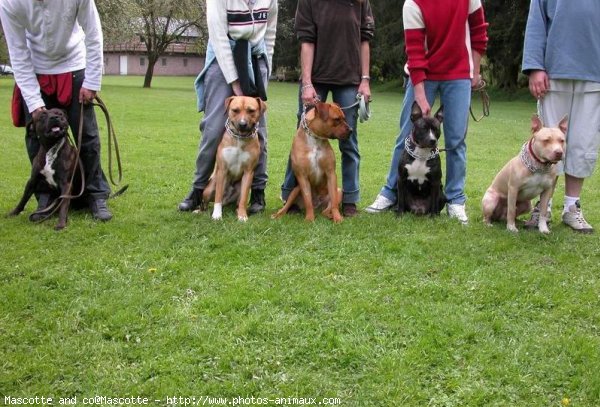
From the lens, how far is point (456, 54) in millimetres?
5441

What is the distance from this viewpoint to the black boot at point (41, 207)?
5.39 m

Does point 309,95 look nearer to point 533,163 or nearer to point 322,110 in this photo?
point 322,110

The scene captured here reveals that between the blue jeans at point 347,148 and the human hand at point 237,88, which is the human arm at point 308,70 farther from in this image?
the human hand at point 237,88

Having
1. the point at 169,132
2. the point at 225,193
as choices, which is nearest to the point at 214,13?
the point at 225,193

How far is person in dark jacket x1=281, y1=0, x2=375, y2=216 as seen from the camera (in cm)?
551

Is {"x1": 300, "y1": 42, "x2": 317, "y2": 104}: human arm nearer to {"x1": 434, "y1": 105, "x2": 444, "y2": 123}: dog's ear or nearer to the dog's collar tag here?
{"x1": 434, "y1": 105, "x2": 444, "y2": 123}: dog's ear

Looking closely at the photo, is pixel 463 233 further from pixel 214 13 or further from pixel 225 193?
pixel 214 13

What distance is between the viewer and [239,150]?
18.3ft

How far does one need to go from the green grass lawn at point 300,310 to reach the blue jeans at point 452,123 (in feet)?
1.17

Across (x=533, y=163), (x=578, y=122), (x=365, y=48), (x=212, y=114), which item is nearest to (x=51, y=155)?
(x=212, y=114)

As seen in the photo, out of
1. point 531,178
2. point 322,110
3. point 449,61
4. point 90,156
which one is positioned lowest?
point 90,156

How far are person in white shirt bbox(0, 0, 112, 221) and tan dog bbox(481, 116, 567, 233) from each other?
377 cm

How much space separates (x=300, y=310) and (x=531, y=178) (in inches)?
107

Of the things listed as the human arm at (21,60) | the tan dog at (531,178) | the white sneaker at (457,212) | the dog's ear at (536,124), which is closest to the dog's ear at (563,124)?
the tan dog at (531,178)
